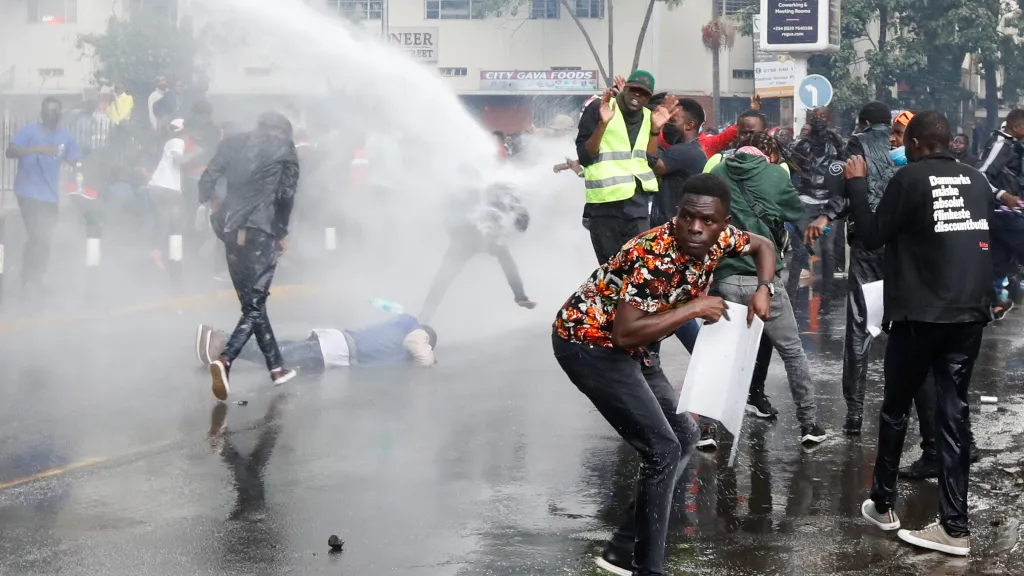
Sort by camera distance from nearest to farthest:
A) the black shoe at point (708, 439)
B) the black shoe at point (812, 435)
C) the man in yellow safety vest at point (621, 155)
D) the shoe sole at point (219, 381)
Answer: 1. the black shoe at point (708, 439)
2. the black shoe at point (812, 435)
3. the man in yellow safety vest at point (621, 155)
4. the shoe sole at point (219, 381)

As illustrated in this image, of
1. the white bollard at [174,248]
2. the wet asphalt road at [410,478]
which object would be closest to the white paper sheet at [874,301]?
the wet asphalt road at [410,478]

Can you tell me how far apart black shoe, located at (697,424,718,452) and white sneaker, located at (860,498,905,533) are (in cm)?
131

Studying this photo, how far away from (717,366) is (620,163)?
8.26 ft

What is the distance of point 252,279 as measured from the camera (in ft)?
26.9

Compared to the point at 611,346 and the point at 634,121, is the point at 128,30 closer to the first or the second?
the point at 634,121

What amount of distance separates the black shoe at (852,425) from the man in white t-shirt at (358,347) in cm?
323

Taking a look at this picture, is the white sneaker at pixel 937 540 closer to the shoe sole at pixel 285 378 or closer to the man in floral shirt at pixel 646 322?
the man in floral shirt at pixel 646 322

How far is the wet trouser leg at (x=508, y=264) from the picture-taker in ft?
34.3

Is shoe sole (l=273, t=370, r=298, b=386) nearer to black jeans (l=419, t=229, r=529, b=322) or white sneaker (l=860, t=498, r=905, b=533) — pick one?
black jeans (l=419, t=229, r=529, b=322)

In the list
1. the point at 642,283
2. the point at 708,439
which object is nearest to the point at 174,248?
the point at 708,439

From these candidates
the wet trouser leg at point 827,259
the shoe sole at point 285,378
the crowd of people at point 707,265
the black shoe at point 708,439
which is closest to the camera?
the crowd of people at point 707,265

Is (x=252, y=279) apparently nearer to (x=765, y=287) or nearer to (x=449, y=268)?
(x=449, y=268)

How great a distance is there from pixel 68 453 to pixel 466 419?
2.19 m

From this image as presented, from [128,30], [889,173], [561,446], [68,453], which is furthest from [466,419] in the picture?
[128,30]
